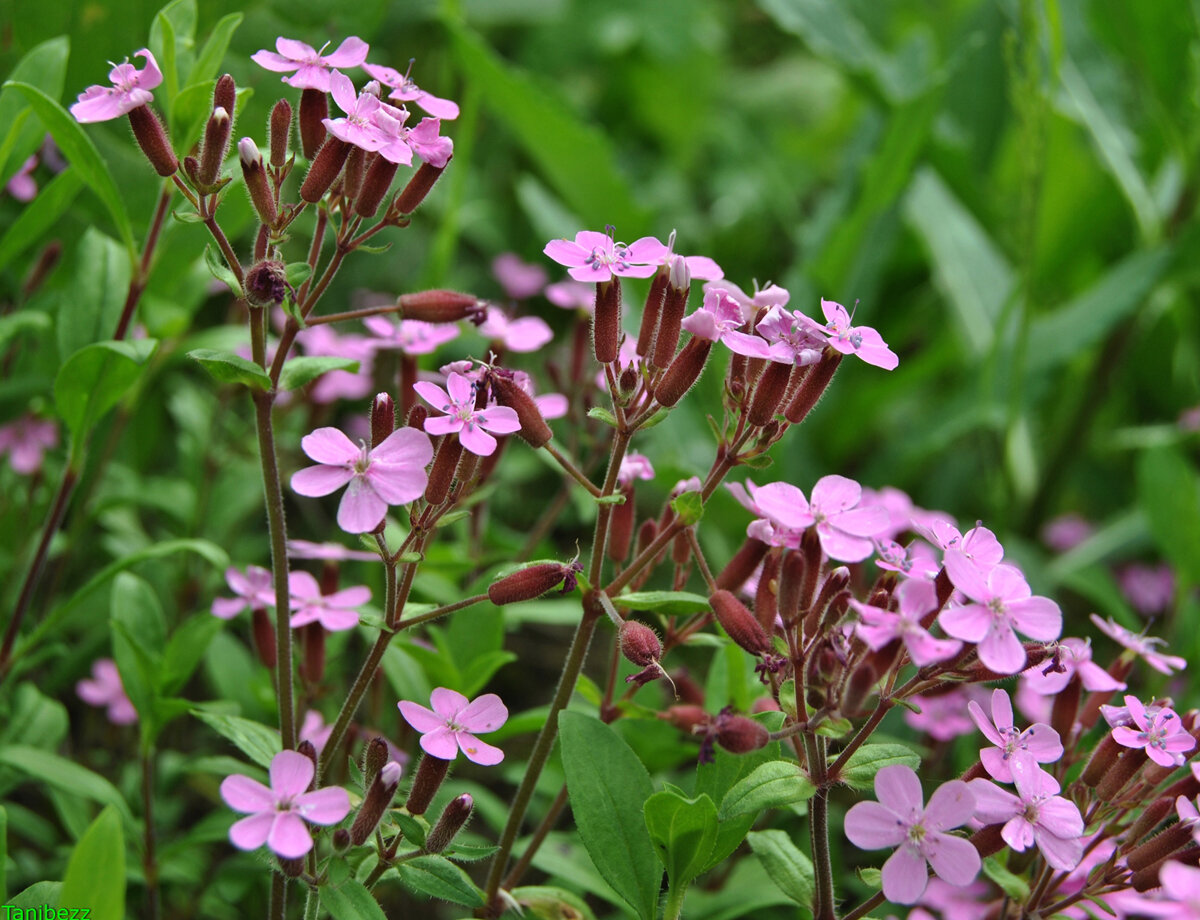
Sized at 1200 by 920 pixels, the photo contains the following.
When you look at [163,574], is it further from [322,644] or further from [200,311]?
[200,311]

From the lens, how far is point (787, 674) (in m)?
1.22

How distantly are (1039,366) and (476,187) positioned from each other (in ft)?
5.67

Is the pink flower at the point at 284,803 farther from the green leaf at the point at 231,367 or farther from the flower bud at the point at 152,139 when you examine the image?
the flower bud at the point at 152,139

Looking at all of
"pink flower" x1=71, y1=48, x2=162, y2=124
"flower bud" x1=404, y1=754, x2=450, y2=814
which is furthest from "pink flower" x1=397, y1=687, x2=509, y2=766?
"pink flower" x1=71, y1=48, x2=162, y2=124

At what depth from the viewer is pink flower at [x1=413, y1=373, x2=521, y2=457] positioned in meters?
1.11

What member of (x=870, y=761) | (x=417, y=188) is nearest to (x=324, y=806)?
(x=870, y=761)

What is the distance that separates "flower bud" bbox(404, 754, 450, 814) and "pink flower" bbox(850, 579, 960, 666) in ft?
1.59

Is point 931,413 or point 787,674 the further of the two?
point 931,413

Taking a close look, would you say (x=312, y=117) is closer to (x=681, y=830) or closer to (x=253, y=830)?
(x=253, y=830)

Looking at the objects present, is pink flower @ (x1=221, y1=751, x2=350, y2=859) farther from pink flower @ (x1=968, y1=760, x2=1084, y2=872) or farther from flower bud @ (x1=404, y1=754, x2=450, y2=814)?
pink flower @ (x1=968, y1=760, x2=1084, y2=872)

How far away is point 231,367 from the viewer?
114 cm

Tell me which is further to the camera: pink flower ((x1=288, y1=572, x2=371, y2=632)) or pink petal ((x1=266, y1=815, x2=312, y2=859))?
pink flower ((x1=288, y1=572, x2=371, y2=632))

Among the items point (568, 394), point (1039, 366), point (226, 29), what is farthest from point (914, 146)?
point (226, 29)

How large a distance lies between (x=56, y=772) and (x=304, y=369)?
67 centimetres
